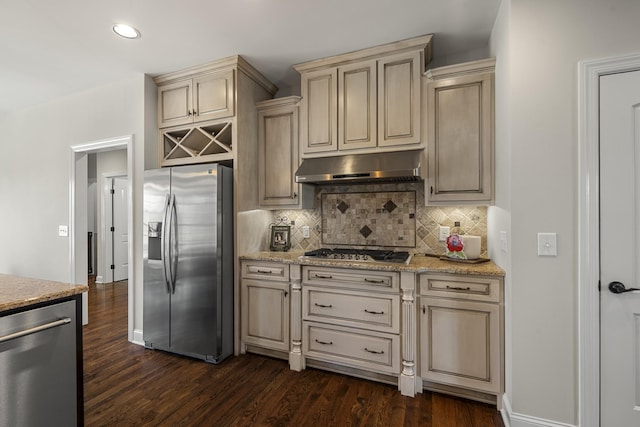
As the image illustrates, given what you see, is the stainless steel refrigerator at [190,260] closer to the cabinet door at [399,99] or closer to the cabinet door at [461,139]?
the cabinet door at [399,99]

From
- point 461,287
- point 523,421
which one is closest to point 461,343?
point 461,287

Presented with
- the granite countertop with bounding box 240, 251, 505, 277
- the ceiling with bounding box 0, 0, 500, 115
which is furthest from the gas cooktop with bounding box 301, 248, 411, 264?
the ceiling with bounding box 0, 0, 500, 115

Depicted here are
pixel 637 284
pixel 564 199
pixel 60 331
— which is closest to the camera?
pixel 60 331

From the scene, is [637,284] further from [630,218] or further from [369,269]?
[369,269]

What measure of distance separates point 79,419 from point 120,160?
5.25m

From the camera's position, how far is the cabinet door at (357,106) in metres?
2.55

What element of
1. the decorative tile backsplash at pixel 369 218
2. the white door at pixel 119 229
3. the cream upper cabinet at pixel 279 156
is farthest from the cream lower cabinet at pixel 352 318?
the white door at pixel 119 229

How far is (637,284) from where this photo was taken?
5.18 ft

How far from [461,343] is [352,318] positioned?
0.77 m

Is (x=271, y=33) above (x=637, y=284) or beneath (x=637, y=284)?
above

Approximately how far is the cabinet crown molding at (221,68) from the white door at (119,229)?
3770 millimetres

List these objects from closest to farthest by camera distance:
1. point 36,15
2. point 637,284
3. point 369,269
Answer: point 637,284 → point 36,15 → point 369,269

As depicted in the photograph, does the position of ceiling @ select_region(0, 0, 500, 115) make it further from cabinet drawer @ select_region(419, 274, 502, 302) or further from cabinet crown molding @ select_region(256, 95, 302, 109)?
cabinet drawer @ select_region(419, 274, 502, 302)

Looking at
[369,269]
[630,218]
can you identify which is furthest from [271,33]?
[630,218]
